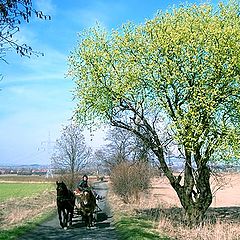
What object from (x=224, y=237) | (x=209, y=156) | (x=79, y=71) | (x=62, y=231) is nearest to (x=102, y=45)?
(x=79, y=71)

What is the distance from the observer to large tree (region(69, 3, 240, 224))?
69.1ft

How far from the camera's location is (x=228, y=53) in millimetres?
21219

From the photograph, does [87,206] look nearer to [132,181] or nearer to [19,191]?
[132,181]

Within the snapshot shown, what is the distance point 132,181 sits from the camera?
119ft

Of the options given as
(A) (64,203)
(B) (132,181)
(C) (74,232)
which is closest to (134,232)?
(C) (74,232)

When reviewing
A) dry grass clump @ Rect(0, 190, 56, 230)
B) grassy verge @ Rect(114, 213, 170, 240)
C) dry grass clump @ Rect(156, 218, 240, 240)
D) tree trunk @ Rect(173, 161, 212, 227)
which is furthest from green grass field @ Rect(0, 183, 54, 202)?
dry grass clump @ Rect(156, 218, 240, 240)

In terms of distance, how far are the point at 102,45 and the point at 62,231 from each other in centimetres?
1075

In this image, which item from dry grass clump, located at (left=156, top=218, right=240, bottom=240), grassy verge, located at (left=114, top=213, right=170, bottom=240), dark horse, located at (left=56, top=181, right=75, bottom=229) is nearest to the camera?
grassy verge, located at (left=114, top=213, right=170, bottom=240)

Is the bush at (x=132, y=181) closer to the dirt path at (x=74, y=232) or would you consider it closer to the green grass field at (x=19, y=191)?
the dirt path at (x=74, y=232)

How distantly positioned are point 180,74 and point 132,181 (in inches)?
658

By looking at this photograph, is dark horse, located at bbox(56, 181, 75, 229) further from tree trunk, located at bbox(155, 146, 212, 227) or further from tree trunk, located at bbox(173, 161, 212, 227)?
tree trunk, located at bbox(173, 161, 212, 227)

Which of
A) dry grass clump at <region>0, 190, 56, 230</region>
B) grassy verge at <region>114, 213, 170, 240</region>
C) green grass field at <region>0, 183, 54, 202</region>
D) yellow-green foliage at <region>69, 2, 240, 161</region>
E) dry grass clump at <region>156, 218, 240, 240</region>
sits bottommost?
dry grass clump at <region>156, 218, 240, 240</region>

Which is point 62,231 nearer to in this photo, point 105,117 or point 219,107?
point 105,117

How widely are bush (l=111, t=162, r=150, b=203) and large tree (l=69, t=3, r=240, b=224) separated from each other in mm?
12197
